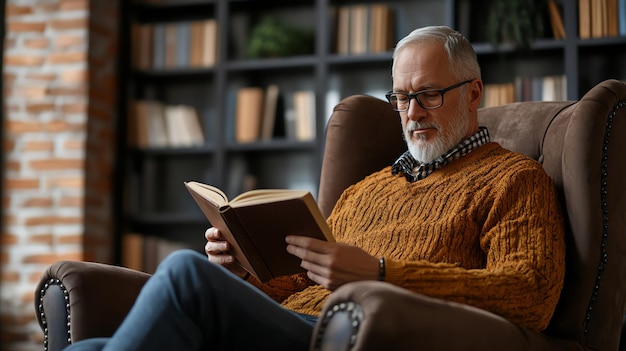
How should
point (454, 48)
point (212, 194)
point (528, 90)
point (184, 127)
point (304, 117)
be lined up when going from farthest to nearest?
point (184, 127) < point (304, 117) < point (528, 90) < point (454, 48) < point (212, 194)

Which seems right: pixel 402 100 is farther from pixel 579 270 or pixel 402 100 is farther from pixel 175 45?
pixel 175 45

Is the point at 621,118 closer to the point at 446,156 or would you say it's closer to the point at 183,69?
the point at 446,156

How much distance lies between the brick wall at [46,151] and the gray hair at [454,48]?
228 centimetres

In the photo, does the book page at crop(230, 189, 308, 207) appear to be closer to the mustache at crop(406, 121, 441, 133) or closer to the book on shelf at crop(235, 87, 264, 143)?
the mustache at crop(406, 121, 441, 133)

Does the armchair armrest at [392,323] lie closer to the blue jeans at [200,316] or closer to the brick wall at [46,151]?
the blue jeans at [200,316]

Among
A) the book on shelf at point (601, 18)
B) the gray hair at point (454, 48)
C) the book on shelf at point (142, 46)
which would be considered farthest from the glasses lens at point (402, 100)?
the book on shelf at point (142, 46)

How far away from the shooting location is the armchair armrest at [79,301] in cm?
170

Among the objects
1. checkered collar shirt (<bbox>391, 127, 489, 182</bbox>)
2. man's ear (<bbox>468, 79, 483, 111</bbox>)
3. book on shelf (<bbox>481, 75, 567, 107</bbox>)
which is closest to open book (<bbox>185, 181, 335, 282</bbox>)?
checkered collar shirt (<bbox>391, 127, 489, 182</bbox>)

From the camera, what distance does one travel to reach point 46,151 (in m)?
3.83

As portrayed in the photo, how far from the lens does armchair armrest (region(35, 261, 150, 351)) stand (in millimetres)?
1702

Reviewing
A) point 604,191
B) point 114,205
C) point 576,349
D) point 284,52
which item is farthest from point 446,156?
point 114,205

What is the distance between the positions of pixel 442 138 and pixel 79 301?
854 mm

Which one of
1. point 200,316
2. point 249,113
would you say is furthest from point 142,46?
point 200,316

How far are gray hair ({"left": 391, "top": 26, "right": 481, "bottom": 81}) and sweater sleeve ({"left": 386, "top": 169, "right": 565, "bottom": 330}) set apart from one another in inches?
12.5
